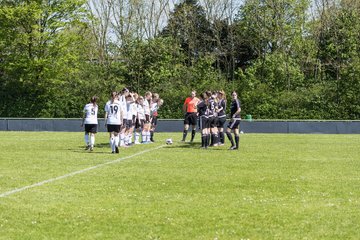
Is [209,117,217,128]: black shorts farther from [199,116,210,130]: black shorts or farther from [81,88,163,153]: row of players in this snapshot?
[81,88,163,153]: row of players

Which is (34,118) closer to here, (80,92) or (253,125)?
(80,92)

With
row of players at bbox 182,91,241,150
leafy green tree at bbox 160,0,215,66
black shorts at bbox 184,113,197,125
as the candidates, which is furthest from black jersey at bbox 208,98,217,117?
leafy green tree at bbox 160,0,215,66

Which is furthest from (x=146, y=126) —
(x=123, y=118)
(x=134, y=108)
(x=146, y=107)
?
(x=123, y=118)

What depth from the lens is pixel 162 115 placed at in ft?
144

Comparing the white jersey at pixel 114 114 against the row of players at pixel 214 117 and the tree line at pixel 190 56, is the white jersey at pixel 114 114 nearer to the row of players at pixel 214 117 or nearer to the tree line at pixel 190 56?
the row of players at pixel 214 117

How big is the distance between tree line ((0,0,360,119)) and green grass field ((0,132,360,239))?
2660 cm

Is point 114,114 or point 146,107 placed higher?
point 146,107

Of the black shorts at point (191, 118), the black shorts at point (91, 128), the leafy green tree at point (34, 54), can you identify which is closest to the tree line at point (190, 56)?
the leafy green tree at point (34, 54)

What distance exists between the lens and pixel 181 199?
1014cm

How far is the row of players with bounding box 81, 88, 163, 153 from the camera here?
1962cm

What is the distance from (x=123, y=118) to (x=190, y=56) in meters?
33.8

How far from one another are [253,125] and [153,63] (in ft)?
45.2

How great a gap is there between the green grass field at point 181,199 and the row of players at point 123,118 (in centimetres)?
248

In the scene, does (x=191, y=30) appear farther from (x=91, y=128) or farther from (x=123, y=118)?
(x=91, y=128)
